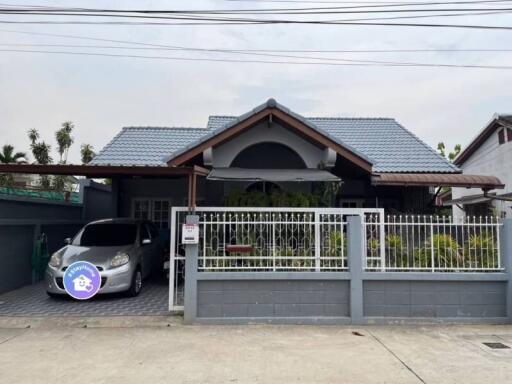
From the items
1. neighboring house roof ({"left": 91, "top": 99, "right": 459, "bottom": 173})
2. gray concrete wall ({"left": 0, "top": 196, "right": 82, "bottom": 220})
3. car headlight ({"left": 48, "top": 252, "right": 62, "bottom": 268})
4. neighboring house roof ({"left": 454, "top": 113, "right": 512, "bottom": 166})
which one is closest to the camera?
car headlight ({"left": 48, "top": 252, "right": 62, "bottom": 268})

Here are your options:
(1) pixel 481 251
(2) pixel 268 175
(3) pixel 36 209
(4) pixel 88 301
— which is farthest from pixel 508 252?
(3) pixel 36 209

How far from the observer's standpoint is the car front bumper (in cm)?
770

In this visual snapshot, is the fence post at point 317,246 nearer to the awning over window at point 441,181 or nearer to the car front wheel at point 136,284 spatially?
the awning over window at point 441,181

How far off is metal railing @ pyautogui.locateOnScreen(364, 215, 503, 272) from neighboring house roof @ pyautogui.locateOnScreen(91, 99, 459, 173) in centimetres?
418

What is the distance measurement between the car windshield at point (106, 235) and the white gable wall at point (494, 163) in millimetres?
12071

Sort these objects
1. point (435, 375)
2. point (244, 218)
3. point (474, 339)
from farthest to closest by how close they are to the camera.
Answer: point (244, 218) < point (474, 339) < point (435, 375)

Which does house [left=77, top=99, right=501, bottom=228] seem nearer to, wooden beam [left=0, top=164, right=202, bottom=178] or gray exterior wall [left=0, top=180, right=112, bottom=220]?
wooden beam [left=0, top=164, right=202, bottom=178]

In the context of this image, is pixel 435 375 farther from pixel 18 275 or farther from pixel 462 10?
pixel 18 275

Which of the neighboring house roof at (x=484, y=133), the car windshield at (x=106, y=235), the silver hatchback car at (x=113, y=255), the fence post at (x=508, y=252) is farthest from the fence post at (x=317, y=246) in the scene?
the neighboring house roof at (x=484, y=133)

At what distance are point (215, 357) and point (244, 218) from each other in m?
2.68

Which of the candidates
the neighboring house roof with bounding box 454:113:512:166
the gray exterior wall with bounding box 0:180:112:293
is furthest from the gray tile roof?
the neighboring house roof with bounding box 454:113:512:166

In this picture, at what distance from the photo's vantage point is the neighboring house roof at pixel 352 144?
11.8 meters

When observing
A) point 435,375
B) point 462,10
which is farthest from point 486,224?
point 462,10

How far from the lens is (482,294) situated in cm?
682
